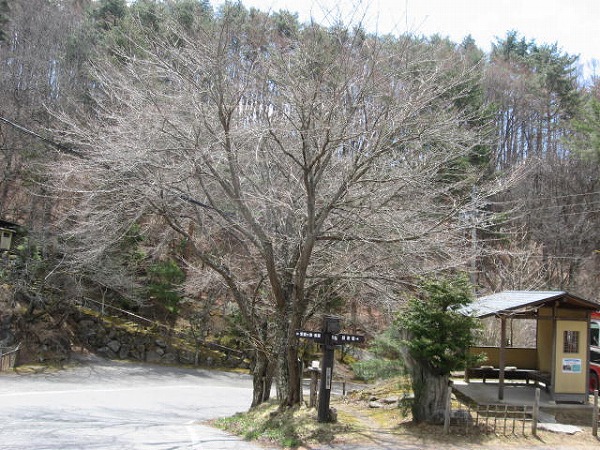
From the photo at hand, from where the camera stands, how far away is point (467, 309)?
40.3ft

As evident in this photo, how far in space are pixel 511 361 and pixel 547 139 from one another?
23.1 m

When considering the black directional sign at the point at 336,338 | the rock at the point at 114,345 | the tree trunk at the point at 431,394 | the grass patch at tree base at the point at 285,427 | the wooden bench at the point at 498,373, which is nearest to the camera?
the grass patch at tree base at the point at 285,427

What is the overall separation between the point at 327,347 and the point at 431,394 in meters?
2.17

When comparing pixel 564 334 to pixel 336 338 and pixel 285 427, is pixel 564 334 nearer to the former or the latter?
pixel 336 338

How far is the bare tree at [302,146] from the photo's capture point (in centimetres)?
1011

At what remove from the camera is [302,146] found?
33.6 feet

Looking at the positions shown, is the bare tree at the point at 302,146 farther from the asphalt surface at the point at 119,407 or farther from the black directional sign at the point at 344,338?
the asphalt surface at the point at 119,407

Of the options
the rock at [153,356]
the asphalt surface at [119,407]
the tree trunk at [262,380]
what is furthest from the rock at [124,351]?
the tree trunk at [262,380]

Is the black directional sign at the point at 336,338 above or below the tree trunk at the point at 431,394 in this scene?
above

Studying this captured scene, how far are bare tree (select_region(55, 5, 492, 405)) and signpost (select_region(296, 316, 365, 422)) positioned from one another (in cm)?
59

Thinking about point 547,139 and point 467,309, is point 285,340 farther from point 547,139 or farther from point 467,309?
point 547,139

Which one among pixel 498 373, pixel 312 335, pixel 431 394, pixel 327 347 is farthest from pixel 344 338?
pixel 498 373

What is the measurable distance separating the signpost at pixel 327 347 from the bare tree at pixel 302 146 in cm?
59

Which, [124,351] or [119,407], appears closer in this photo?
[119,407]
